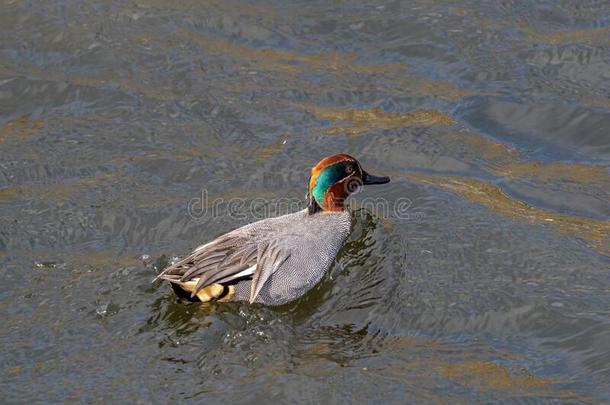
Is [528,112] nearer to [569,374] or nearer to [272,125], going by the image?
[272,125]

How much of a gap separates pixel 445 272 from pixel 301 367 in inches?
66.4

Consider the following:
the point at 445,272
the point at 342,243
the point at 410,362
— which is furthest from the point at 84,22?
the point at 410,362

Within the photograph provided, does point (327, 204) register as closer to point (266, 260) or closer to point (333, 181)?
point (333, 181)

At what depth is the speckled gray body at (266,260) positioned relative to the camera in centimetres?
716

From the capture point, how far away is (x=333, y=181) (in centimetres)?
804

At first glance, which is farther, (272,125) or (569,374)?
(272,125)

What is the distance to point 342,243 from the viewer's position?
7984mm

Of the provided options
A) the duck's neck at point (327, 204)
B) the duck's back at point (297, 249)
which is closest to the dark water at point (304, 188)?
the duck's back at point (297, 249)

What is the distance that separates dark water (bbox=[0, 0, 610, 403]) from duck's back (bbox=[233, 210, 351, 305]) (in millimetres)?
134

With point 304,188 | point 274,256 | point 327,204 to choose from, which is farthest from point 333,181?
point 274,256

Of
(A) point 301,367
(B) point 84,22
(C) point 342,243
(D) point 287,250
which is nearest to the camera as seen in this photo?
(A) point 301,367

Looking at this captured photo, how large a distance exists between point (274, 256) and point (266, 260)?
7cm

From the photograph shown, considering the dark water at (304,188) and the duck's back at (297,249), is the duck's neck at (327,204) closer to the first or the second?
the duck's back at (297,249)

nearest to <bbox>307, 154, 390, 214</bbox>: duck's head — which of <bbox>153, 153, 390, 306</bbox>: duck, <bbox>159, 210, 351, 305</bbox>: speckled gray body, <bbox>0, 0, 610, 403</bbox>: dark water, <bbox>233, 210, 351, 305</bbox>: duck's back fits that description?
<bbox>153, 153, 390, 306</bbox>: duck
